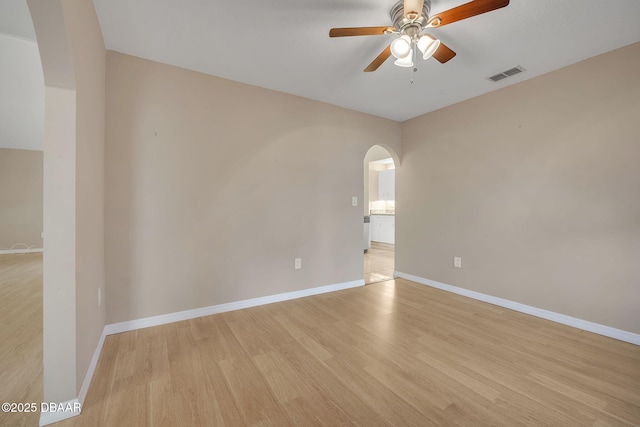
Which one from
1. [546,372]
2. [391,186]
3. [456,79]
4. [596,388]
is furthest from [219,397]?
[391,186]

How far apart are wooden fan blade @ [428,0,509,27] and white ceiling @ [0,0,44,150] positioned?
269cm

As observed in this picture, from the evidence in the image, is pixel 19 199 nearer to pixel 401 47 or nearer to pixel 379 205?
pixel 401 47

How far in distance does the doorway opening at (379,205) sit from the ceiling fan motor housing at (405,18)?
387 cm

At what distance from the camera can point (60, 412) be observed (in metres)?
1.28

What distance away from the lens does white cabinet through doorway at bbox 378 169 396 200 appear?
747 centimetres

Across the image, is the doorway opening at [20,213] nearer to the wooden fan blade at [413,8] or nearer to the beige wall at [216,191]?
the beige wall at [216,191]

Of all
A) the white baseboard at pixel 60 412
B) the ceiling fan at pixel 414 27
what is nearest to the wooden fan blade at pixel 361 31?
the ceiling fan at pixel 414 27

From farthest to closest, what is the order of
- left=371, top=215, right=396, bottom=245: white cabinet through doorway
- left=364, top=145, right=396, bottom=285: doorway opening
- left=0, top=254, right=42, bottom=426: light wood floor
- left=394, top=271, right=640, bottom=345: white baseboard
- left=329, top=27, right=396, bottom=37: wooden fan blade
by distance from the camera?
left=371, top=215, right=396, bottom=245: white cabinet through doorway < left=364, top=145, right=396, bottom=285: doorway opening < left=394, top=271, right=640, bottom=345: white baseboard < left=329, top=27, right=396, bottom=37: wooden fan blade < left=0, top=254, right=42, bottom=426: light wood floor

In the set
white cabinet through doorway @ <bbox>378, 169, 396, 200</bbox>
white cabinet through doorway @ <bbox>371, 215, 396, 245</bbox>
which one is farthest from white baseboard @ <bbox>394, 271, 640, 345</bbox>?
white cabinet through doorway @ <bbox>378, 169, 396, 200</bbox>

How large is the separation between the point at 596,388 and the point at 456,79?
2771 mm

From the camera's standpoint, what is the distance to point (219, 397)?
4.76ft

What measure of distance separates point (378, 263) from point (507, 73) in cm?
348

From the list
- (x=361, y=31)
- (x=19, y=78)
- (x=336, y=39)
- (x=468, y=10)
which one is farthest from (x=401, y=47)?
(x=19, y=78)

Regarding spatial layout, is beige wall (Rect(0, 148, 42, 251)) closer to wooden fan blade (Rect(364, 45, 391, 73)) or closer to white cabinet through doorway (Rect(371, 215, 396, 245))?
wooden fan blade (Rect(364, 45, 391, 73))
